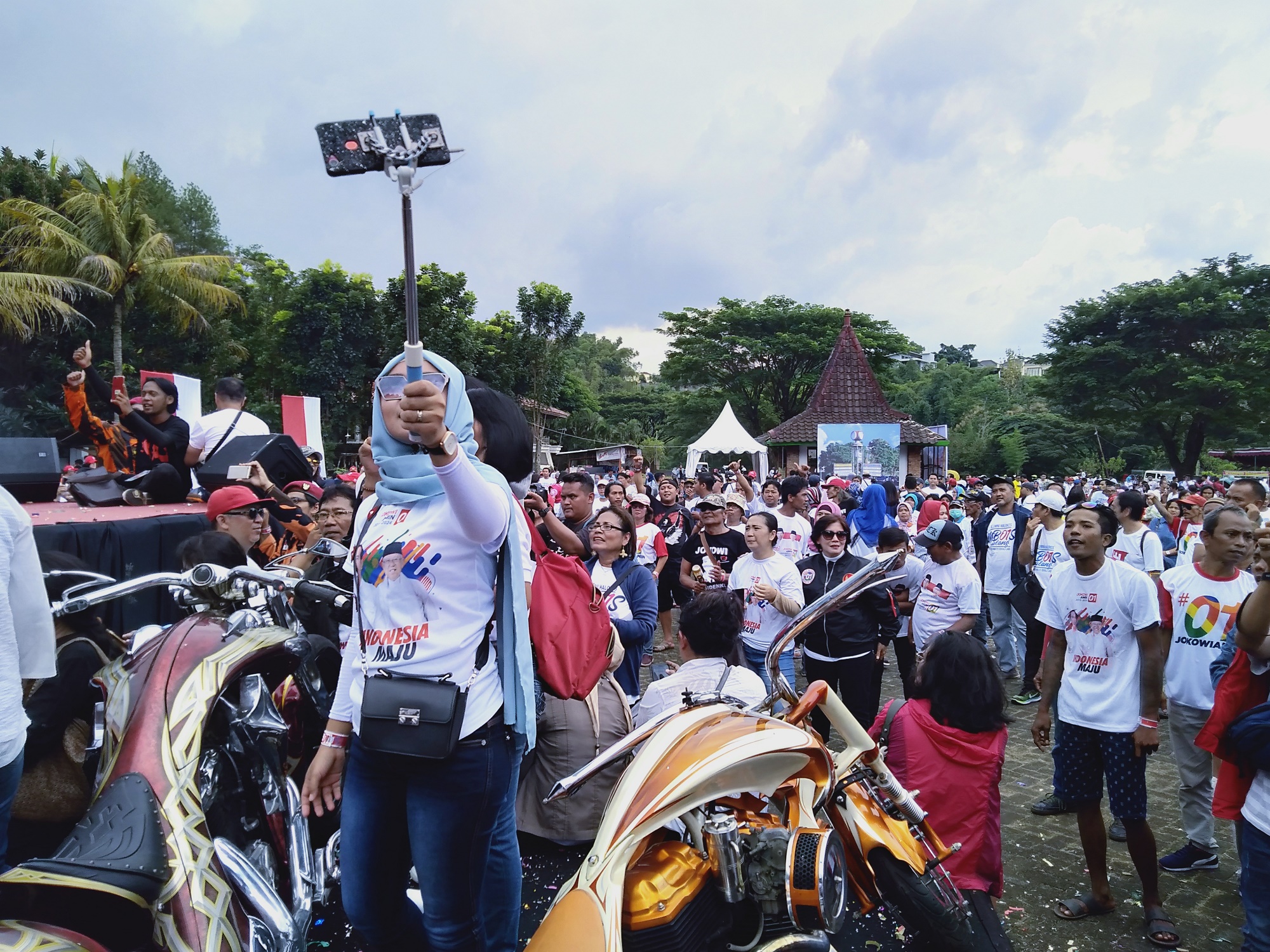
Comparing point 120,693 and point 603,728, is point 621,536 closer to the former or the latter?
point 603,728

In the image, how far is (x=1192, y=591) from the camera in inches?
158

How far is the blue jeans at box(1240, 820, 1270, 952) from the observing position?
8.22 feet

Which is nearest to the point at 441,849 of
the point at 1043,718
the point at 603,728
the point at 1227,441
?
the point at 603,728

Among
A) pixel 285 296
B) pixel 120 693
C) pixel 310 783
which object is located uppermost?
pixel 285 296

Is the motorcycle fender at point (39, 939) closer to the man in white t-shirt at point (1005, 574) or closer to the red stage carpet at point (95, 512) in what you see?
the red stage carpet at point (95, 512)

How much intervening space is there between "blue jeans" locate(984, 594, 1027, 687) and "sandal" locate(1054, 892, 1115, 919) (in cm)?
408

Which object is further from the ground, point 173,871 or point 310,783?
point 310,783

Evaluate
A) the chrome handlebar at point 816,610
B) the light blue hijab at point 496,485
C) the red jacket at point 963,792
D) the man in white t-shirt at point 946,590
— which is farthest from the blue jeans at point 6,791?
the man in white t-shirt at point 946,590

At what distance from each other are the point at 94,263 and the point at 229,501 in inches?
765

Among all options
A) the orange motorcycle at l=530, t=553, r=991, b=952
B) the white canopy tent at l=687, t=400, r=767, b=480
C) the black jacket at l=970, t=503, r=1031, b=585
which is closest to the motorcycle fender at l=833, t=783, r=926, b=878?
the orange motorcycle at l=530, t=553, r=991, b=952

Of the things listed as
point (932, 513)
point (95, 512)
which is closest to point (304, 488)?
point (95, 512)

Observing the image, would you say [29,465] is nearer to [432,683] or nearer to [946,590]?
[432,683]

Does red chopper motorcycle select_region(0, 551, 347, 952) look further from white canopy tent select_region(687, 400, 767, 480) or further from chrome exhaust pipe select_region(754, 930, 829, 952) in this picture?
white canopy tent select_region(687, 400, 767, 480)

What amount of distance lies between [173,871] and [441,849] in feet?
2.23
